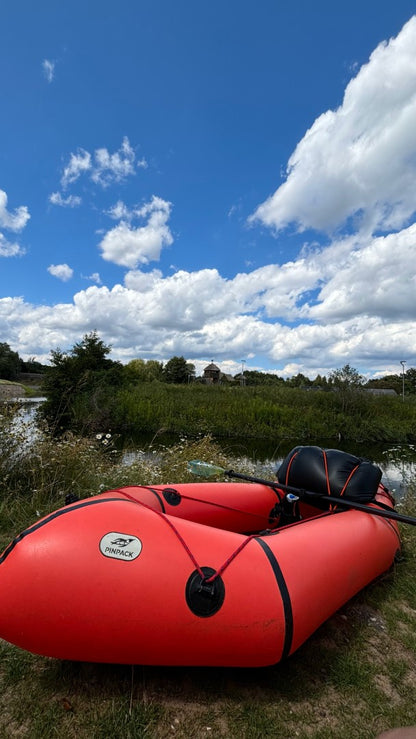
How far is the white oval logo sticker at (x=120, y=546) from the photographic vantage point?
1.59m

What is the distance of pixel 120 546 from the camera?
162 cm

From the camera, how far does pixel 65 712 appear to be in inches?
59.6

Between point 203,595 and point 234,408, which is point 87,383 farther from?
point 203,595

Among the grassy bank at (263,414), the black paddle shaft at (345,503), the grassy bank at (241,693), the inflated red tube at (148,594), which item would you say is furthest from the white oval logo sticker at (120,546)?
the grassy bank at (263,414)

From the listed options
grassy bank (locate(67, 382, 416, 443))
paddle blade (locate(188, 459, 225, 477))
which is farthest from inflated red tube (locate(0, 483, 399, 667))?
grassy bank (locate(67, 382, 416, 443))

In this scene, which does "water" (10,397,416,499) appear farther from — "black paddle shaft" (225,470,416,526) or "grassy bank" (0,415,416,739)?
"grassy bank" (0,415,416,739)

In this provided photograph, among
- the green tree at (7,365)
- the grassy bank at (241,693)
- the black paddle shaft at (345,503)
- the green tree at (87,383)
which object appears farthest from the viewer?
the green tree at (7,365)

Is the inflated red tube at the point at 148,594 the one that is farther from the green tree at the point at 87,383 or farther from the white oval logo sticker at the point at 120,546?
the green tree at the point at 87,383

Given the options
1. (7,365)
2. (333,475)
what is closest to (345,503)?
(333,475)

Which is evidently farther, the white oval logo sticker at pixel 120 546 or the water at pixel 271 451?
the water at pixel 271 451

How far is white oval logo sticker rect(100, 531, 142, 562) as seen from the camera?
159 centimetres

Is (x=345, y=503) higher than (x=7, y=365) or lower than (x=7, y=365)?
lower

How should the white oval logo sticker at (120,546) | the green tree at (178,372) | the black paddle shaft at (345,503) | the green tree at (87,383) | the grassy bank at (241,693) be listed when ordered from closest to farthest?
the grassy bank at (241,693) < the white oval logo sticker at (120,546) < the black paddle shaft at (345,503) < the green tree at (87,383) < the green tree at (178,372)

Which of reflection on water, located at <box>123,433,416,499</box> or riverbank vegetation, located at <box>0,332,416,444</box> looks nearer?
reflection on water, located at <box>123,433,416,499</box>
